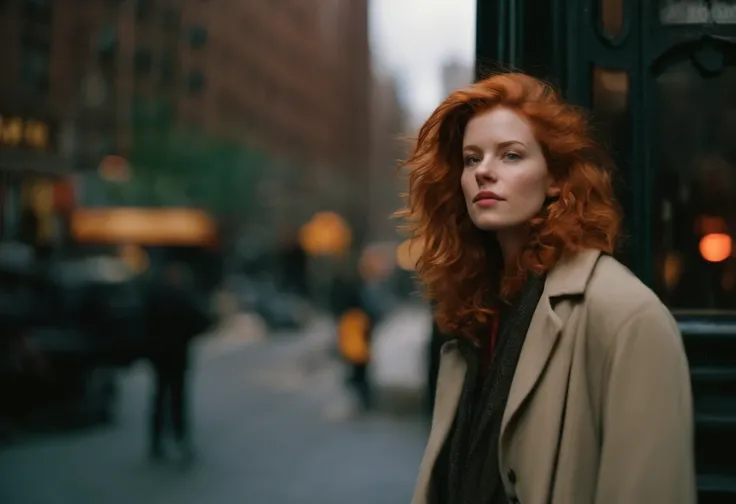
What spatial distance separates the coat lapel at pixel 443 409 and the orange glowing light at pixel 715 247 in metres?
1.17

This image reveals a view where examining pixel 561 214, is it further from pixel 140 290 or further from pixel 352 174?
pixel 352 174

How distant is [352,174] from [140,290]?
53.2 metres

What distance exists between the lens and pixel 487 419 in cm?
Result: 188

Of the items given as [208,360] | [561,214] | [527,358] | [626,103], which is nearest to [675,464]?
[527,358]

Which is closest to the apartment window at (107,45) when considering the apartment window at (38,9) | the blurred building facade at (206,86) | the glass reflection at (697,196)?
the blurred building facade at (206,86)

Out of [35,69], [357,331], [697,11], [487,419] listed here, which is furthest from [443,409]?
[35,69]

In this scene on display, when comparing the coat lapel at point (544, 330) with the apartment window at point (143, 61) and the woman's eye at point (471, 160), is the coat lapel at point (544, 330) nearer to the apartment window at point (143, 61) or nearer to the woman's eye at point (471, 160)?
the woman's eye at point (471, 160)

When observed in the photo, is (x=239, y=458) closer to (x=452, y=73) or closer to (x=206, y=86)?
(x=452, y=73)

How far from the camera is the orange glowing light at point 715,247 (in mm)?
2844

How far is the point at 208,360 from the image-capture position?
17.6 meters

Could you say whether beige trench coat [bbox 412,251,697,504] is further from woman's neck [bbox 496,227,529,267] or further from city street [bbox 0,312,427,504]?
city street [bbox 0,312,427,504]

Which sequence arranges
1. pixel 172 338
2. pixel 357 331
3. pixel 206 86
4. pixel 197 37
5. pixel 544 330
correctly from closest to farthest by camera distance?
pixel 544 330 → pixel 172 338 → pixel 357 331 → pixel 197 37 → pixel 206 86

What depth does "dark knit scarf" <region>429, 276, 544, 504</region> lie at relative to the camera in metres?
1.88

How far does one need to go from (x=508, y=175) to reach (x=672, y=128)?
1.18m
